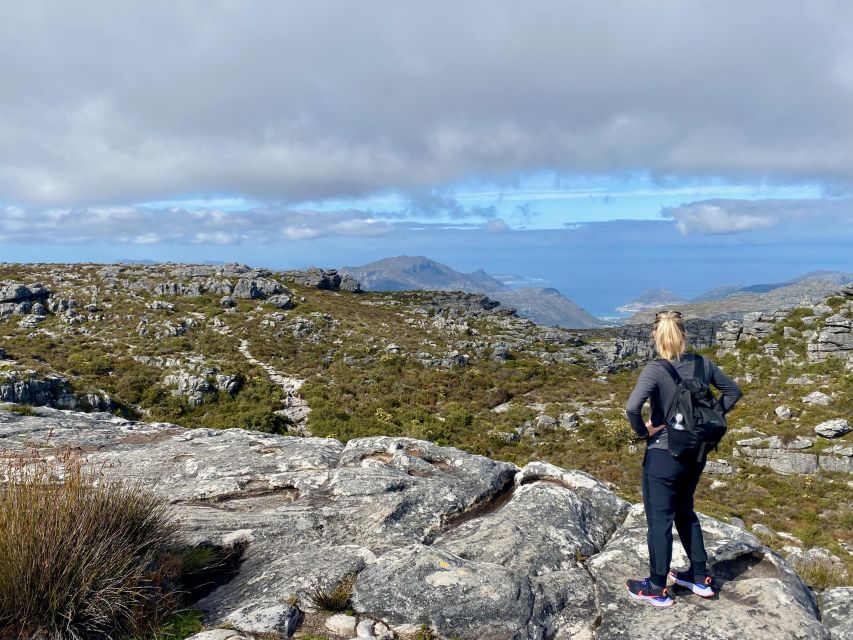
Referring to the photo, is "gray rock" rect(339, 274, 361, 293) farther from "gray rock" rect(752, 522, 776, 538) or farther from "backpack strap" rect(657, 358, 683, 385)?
"backpack strap" rect(657, 358, 683, 385)

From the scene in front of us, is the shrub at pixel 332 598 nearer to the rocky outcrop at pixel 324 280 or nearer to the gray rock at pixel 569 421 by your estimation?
the gray rock at pixel 569 421

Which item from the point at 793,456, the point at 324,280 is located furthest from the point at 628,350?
the point at 324,280

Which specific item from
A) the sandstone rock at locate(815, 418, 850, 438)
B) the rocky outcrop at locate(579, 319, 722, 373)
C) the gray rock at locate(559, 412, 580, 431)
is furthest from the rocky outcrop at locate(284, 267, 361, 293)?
the sandstone rock at locate(815, 418, 850, 438)

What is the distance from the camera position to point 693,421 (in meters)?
5.40

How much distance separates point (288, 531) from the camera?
23.1 ft

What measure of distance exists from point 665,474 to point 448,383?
28363 mm

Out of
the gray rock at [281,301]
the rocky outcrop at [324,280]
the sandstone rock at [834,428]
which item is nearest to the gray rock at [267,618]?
the sandstone rock at [834,428]

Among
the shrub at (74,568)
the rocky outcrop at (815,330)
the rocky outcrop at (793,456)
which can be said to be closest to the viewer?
the shrub at (74,568)

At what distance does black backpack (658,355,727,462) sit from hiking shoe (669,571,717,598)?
150 centimetres

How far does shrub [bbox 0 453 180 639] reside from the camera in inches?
168

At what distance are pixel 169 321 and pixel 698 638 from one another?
46.2 m

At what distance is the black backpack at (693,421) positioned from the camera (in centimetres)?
542

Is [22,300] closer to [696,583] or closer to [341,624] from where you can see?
[341,624]

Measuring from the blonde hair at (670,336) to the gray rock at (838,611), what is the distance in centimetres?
356
